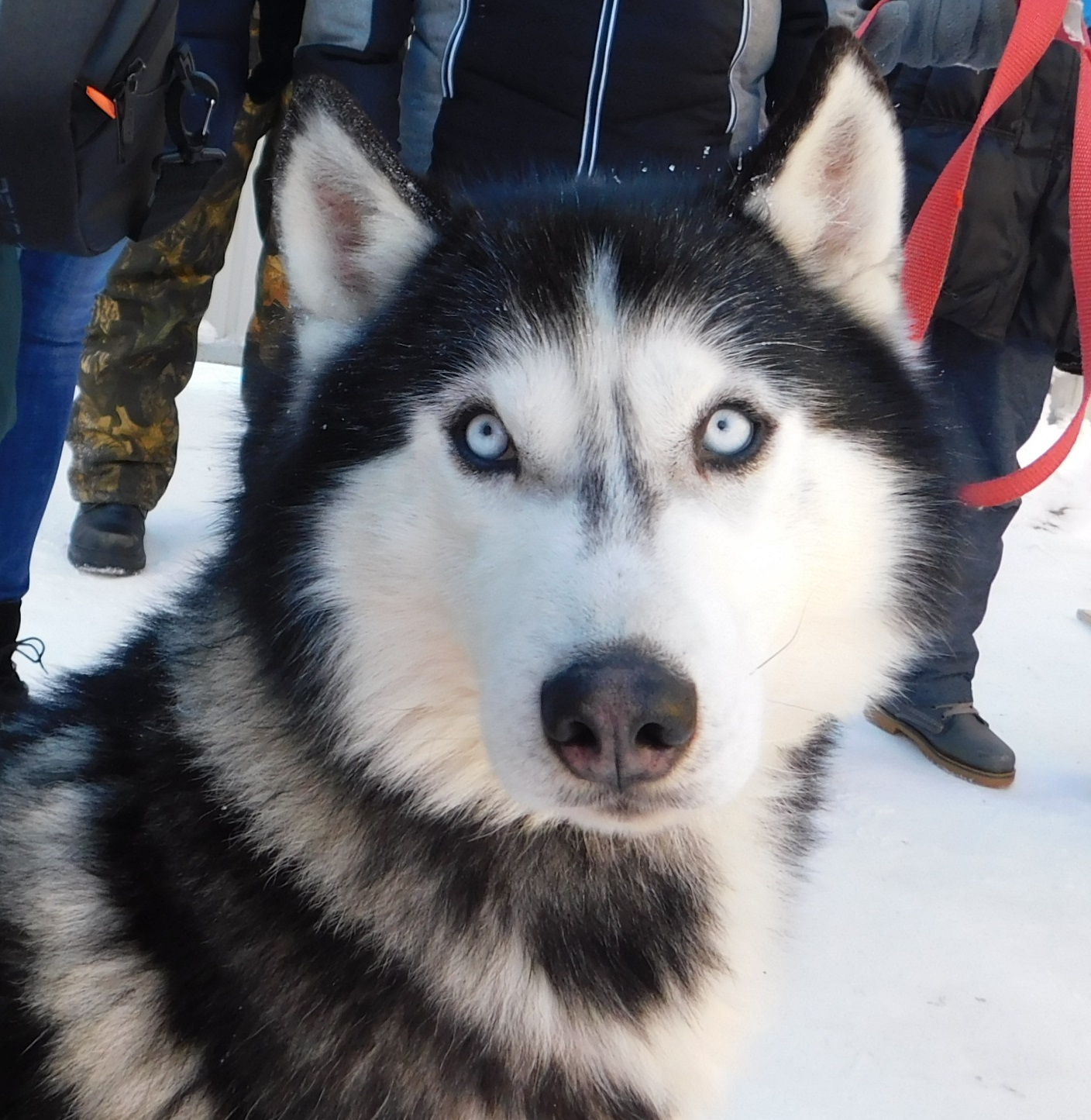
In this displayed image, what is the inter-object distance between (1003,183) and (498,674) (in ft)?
6.67

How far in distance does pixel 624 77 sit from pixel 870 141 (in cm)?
94

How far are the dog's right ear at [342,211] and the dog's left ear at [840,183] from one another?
42 cm

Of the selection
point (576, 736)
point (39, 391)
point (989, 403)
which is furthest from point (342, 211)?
point (989, 403)

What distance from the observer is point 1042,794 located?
8.30ft

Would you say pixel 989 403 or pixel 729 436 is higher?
pixel 729 436

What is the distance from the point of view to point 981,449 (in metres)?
2.57

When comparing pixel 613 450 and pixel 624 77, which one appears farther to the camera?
pixel 624 77

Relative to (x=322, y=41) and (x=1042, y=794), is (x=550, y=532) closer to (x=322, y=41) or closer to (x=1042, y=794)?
(x=322, y=41)

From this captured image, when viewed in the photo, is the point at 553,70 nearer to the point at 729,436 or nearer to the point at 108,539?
the point at 729,436

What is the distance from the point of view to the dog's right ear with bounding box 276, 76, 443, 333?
114cm

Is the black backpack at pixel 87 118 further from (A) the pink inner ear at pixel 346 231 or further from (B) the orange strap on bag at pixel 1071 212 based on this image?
(B) the orange strap on bag at pixel 1071 212

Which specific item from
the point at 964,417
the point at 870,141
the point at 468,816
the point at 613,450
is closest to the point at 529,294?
the point at 613,450

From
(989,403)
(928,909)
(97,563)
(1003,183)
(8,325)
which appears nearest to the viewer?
(8,325)

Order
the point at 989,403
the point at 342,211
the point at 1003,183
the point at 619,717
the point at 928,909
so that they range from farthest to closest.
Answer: the point at 989,403
the point at 1003,183
the point at 928,909
the point at 342,211
the point at 619,717
